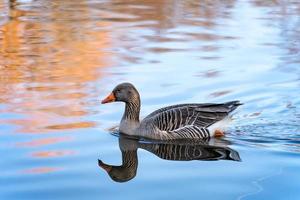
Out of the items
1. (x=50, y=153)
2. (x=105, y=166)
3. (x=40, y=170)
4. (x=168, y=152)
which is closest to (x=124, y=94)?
(x=168, y=152)

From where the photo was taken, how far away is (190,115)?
36.6 ft

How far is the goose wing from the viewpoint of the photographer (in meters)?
11.0

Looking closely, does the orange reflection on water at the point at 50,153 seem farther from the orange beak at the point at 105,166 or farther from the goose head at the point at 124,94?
the goose head at the point at 124,94

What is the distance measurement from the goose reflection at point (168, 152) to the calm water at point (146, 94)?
0.04 metres

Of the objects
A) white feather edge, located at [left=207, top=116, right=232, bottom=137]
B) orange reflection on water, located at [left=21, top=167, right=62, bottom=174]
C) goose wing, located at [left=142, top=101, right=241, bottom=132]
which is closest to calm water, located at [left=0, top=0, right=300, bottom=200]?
orange reflection on water, located at [left=21, top=167, right=62, bottom=174]

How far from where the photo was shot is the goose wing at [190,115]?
11008 mm

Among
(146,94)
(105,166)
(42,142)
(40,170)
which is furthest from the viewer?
(146,94)

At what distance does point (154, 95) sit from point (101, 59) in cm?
440

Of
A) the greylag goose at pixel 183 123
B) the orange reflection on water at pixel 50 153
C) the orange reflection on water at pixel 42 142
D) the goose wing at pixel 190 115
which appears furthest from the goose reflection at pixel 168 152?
the orange reflection on water at pixel 42 142

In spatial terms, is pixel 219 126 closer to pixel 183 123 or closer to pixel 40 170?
pixel 183 123

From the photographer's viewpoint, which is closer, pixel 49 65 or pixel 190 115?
pixel 190 115

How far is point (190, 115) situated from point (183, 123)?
166 mm

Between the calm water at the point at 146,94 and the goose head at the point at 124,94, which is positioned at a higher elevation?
the goose head at the point at 124,94

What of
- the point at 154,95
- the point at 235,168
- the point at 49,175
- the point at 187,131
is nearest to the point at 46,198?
the point at 49,175
